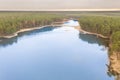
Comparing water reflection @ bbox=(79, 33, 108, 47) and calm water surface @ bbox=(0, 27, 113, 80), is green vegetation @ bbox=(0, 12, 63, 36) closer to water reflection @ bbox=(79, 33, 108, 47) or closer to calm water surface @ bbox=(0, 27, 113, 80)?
calm water surface @ bbox=(0, 27, 113, 80)

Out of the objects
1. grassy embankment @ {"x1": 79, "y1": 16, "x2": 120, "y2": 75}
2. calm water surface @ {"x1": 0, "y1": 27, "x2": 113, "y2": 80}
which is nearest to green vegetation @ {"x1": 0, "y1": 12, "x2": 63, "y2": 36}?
calm water surface @ {"x1": 0, "y1": 27, "x2": 113, "y2": 80}

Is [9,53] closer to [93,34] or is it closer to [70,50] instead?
[70,50]

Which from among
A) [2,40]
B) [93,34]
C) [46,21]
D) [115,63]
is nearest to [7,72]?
[115,63]

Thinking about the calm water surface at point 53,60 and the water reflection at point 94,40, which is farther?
the water reflection at point 94,40

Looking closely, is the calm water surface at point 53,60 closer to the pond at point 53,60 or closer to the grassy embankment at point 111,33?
the pond at point 53,60

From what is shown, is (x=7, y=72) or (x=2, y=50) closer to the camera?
(x=7, y=72)

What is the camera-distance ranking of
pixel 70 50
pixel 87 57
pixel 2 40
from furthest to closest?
pixel 2 40
pixel 70 50
pixel 87 57

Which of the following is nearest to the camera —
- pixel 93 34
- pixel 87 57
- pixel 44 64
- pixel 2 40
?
pixel 44 64

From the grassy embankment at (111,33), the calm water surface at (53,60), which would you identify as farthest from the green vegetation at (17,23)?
the grassy embankment at (111,33)
